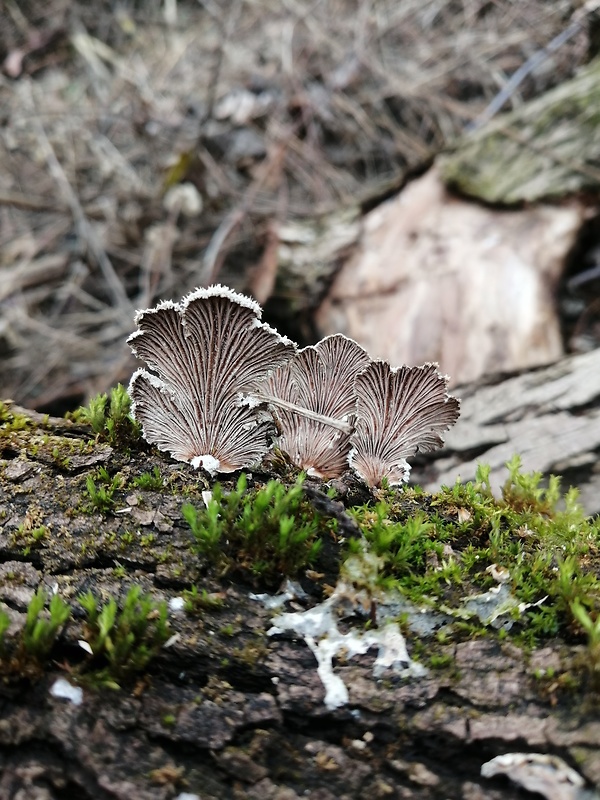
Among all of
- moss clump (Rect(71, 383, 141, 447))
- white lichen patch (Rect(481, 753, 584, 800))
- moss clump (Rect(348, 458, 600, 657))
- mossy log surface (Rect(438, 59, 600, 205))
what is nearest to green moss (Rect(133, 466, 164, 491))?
moss clump (Rect(71, 383, 141, 447))

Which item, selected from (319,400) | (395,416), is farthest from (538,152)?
(319,400)

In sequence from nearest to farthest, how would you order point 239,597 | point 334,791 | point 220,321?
1. point 334,791
2. point 239,597
3. point 220,321

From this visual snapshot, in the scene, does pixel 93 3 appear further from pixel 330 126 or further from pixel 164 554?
pixel 164 554

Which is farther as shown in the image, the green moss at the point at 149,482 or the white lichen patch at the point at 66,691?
the green moss at the point at 149,482

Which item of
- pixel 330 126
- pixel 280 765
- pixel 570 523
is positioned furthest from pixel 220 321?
pixel 330 126

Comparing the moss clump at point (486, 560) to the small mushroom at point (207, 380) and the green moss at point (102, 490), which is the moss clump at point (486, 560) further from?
the green moss at point (102, 490)

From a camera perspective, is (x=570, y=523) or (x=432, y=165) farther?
(x=432, y=165)

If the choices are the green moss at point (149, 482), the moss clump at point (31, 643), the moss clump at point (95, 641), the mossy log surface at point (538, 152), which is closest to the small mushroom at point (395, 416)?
the green moss at point (149, 482)
